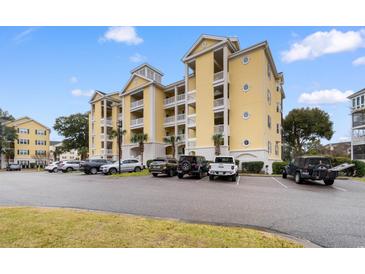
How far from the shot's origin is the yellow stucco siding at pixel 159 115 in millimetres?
33938

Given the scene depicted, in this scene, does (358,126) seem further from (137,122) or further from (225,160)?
(137,122)

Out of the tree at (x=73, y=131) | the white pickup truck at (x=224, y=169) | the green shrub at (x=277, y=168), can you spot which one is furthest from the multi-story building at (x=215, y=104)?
the tree at (x=73, y=131)

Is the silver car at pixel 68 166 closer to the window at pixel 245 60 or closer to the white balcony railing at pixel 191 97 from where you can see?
the white balcony railing at pixel 191 97

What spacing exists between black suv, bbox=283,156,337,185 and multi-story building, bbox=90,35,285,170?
896 cm

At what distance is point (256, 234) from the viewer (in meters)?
4.91

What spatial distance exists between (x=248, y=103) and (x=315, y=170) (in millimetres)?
12979

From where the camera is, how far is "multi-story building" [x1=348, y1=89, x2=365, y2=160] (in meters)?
36.8

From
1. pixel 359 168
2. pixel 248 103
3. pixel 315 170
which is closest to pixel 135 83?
pixel 248 103

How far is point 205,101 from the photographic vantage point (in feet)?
89.8

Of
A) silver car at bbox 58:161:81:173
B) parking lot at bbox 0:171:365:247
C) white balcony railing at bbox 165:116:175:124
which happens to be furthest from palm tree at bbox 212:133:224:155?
silver car at bbox 58:161:81:173

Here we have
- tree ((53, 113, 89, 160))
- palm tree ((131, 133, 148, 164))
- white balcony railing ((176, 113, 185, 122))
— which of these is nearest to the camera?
palm tree ((131, 133, 148, 164))

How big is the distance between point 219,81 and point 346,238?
2313cm

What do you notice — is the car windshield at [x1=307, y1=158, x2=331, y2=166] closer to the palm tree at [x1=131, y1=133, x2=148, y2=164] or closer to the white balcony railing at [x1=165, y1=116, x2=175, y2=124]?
the white balcony railing at [x1=165, y1=116, x2=175, y2=124]

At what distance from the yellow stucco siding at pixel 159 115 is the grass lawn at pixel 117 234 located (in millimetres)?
27963
